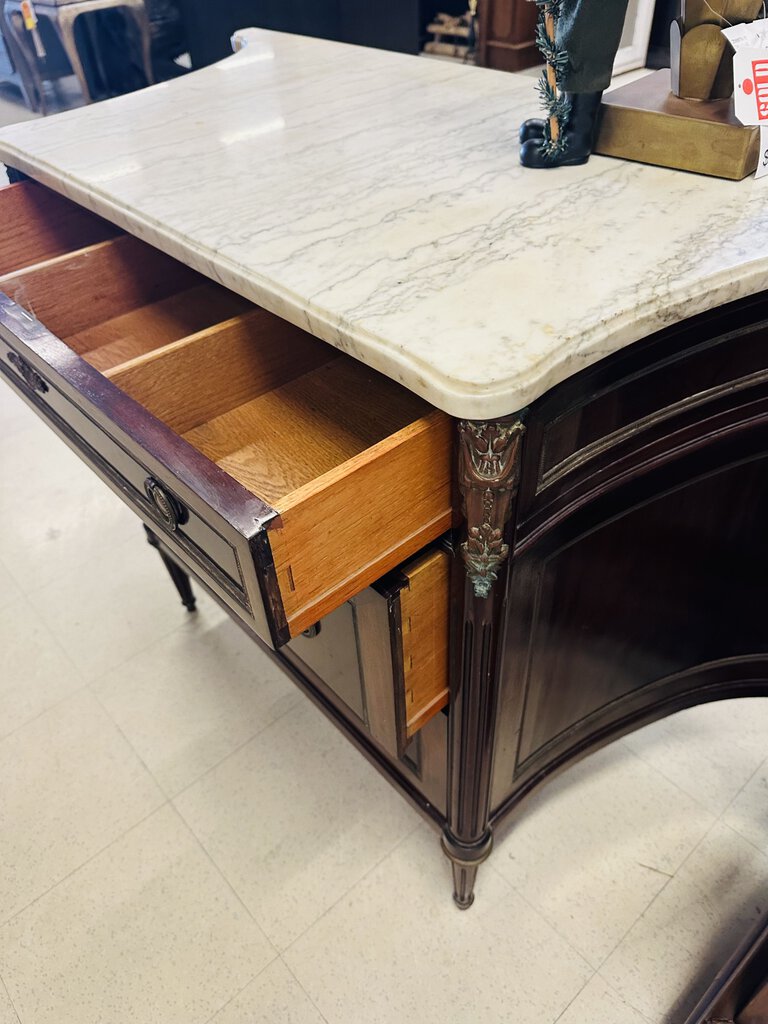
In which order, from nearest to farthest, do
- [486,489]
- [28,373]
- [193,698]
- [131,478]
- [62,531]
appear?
[486,489] < [131,478] < [28,373] < [193,698] < [62,531]

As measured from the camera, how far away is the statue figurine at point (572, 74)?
1.99 feet

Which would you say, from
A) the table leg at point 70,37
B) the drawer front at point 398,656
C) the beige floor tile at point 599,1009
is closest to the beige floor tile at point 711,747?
the beige floor tile at point 599,1009

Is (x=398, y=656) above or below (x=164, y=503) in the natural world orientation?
below

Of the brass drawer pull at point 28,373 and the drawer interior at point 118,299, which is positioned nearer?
the brass drawer pull at point 28,373

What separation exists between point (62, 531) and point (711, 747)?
4.35 feet

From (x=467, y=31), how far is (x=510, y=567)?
117 inches

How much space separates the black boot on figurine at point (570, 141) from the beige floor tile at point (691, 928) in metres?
0.90

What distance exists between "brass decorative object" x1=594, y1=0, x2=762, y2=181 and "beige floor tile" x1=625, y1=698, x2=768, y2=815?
82 cm

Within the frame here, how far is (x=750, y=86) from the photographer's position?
61 centimetres

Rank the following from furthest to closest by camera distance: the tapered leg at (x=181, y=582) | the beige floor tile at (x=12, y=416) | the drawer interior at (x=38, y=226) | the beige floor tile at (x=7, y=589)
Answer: the beige floor tile at (x=12, y=416), the beige floor tile at (x=7, y=589), the tapered leg at (x=181, y=582), the drawer interior at (x=38, y=226)

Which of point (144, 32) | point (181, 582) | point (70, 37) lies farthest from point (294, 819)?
point (144, 32)

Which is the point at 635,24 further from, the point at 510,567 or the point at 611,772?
the point at 611,772

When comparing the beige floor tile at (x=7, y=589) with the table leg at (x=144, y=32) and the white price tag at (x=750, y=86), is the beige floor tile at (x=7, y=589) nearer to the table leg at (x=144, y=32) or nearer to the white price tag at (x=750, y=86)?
the table leg at (x=144, y=32)

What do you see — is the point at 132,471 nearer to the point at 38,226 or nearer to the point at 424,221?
the point at 424,221
